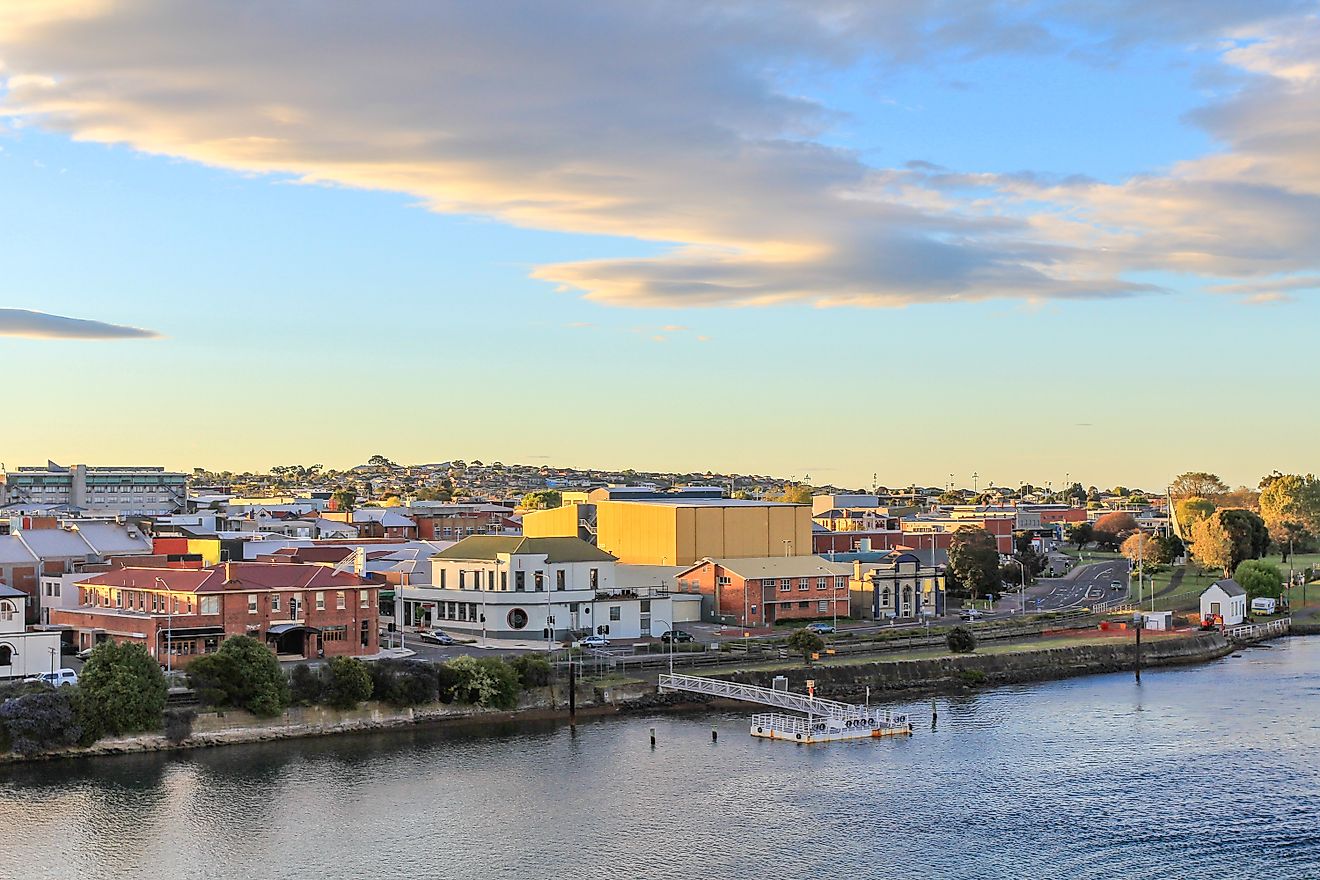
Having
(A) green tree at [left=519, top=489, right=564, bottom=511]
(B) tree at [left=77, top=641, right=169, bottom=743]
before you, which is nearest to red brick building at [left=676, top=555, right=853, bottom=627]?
(B) tree at [left=77, top=641, right=169, bottom=743]

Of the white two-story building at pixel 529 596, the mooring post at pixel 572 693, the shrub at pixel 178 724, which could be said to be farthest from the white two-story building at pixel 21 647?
the white two-story building at pixel 529 596

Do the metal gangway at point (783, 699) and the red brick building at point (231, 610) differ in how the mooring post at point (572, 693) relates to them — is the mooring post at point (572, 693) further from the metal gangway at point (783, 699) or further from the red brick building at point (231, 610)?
the red brick building at point (231, 610)

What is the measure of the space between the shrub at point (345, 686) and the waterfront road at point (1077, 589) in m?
44.6

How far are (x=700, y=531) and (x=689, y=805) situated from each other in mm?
40379

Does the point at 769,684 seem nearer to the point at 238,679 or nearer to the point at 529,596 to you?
the point at 529,596

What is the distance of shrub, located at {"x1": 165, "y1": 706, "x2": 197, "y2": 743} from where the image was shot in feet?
142

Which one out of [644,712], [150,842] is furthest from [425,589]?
[150,842]

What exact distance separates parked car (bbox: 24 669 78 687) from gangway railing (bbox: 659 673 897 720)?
18.5 meters

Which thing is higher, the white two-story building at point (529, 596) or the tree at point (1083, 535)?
the tree at point (1083, 535)

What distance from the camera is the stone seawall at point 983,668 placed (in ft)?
184

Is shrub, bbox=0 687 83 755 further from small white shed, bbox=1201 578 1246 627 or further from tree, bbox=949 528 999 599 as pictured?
small white shed, bbox=1201 578 1246 627

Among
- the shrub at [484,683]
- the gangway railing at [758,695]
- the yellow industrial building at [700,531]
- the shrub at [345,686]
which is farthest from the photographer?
the yellow industrial building at [700,531]

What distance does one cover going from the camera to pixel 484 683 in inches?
1928

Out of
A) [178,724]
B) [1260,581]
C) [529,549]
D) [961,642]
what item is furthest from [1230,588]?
[178,724]
